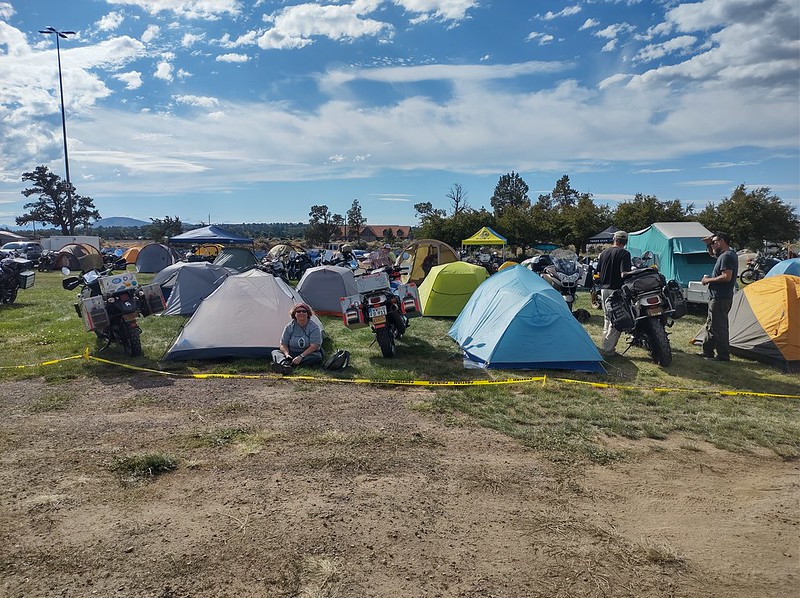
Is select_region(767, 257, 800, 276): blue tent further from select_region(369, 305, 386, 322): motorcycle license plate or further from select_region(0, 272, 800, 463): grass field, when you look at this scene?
select_region(369, 305, 386, 322): motorcycle license plate

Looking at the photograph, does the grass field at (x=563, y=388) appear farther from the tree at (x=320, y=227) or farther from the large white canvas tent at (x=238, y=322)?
the tree at (x=320, y=227)

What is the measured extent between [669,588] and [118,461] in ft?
13.0

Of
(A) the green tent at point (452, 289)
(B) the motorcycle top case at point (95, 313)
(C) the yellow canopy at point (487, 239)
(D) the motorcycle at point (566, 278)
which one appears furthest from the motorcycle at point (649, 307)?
(C) the yellow canopy at point (487, 239)

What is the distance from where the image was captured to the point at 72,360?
7297 mm

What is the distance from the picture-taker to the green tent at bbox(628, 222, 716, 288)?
15.3 meters

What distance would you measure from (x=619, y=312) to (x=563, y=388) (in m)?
2.14

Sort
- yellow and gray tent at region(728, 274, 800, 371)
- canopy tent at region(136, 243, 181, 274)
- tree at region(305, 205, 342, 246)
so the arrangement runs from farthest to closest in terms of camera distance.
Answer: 1. tree at region(305, 205, 342, 246)
2. canopy tent at region(136, 243, 181, 274)
3. yellow and gray tent at region(728, 274, 800, 371)

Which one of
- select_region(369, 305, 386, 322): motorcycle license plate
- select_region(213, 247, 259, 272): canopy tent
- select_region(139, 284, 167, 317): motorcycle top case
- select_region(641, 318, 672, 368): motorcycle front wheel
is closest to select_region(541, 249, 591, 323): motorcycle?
select_region(641, 318, 672, 368): motorcycle front wheel

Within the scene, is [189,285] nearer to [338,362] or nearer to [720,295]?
[338,362]

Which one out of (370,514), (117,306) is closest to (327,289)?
(117,306)

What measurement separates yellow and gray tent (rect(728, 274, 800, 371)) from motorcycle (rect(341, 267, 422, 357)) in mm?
5165

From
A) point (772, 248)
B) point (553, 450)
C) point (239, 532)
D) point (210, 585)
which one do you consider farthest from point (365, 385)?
point (772, 248)

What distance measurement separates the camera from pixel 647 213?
114 ft

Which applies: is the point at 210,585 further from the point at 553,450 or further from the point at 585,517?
the point at 553,450
